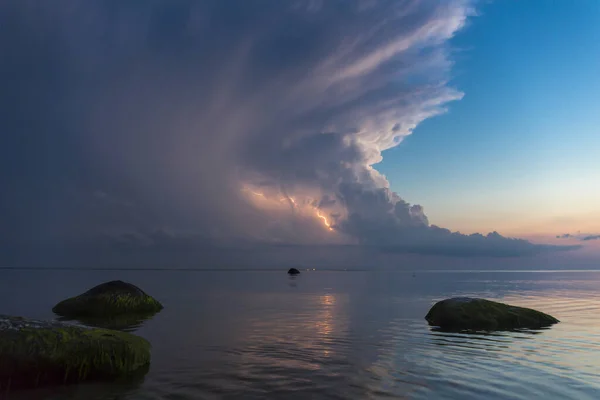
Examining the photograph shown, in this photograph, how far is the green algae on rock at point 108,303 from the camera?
2653 cm

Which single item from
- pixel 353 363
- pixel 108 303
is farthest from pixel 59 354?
pixel 108 303

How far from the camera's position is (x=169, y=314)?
26.8 m

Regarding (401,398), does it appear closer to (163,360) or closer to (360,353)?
(360,353)

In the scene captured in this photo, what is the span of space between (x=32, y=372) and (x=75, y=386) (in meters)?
1.30

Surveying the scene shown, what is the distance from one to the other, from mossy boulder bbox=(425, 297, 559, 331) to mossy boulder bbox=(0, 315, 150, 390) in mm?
16862

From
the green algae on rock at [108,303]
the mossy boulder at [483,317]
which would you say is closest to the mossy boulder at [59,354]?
the green algae on rock at [108,303]

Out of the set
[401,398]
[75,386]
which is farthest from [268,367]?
[75,386]

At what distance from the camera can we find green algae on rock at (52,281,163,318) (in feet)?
87.0

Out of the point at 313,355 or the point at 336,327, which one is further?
the point at 336,327

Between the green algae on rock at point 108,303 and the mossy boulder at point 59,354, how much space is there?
16.6 meters

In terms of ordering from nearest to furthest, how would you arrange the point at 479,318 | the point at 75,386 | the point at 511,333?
the point at 75,386, the point at 511,333, the point at 479,318

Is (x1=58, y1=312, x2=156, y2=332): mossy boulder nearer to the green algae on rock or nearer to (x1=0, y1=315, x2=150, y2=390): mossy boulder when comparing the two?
the green algae on rock

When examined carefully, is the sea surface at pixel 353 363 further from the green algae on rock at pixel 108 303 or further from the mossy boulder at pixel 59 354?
the green algae on rock at pixel 108 303

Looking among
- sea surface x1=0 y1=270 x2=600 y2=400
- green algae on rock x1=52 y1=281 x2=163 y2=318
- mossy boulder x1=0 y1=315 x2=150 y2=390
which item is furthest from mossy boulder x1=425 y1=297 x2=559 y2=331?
green algae on rock x1=52 y1=281 x2=163 y2=318
